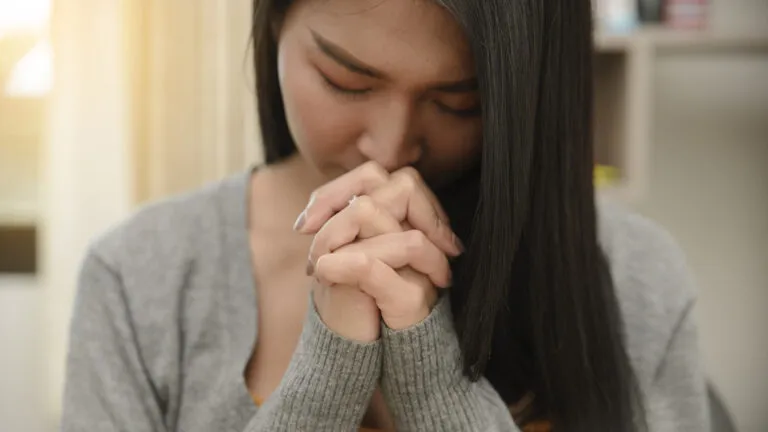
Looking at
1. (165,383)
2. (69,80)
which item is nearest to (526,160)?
(165,383)

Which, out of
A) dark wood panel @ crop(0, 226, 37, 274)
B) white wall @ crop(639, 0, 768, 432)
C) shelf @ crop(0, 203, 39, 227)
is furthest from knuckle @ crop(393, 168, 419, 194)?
dark wood panel @ crop(0, 226, 37, 274)

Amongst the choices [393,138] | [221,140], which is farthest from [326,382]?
[221,140]

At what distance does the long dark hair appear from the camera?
61 cm

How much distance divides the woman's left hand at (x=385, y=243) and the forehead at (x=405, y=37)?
0.09 meters

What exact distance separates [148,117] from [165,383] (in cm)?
101

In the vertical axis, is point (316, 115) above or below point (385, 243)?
above

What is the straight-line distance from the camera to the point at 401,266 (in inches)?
24.9

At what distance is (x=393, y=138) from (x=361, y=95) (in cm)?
5

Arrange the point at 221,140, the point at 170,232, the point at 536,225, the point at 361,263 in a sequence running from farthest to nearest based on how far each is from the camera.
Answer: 1. the point at 221,140
2. the point at 170,232
3. the point at 536,225
4. the point at 361,263

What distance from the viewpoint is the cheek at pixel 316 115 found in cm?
66

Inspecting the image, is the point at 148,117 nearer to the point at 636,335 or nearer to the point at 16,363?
the point at 16,363

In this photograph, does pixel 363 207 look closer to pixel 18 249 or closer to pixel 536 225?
pixel 536 225

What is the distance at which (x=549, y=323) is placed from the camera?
0.74 metres

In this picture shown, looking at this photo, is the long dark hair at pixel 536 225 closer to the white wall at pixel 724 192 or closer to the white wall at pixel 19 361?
the white wall at pixel 724 192
